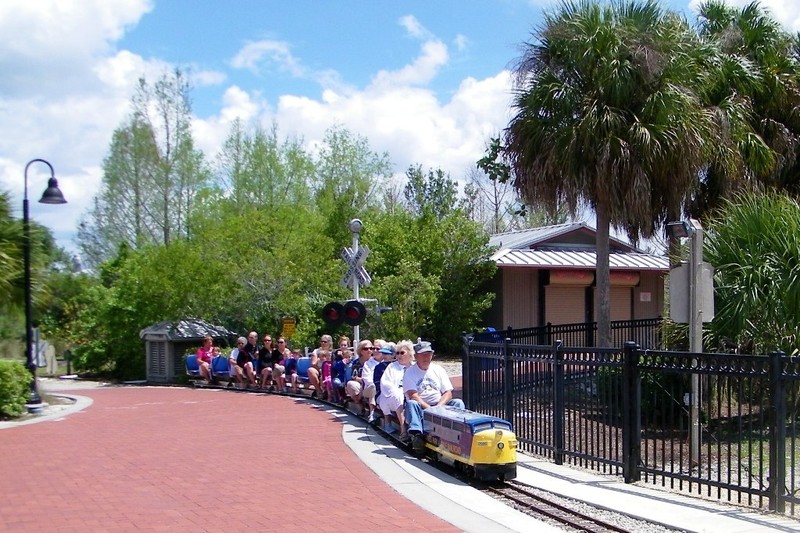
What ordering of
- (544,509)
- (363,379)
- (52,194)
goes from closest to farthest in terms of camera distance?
(544,509) < (363,379) < (52,194)

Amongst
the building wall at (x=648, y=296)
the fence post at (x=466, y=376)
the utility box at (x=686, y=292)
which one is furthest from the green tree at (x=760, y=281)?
the building wall at (x=648, y=296)

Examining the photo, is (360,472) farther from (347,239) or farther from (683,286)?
(347,239)

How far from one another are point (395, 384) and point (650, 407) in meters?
3.64

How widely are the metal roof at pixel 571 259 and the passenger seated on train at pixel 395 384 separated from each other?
624 inches

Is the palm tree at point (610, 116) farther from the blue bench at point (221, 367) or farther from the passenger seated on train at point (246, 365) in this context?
the blue bench at point (221, 367)

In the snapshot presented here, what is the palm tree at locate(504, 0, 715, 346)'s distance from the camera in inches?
636

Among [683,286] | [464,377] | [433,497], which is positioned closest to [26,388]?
[464,377]

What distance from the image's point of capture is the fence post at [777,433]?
797 cm

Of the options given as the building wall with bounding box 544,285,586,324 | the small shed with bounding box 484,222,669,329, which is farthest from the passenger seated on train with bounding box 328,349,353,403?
the building wall with bounding box 544,285,586,324

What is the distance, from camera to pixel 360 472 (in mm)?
10164

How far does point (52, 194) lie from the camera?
692 inches

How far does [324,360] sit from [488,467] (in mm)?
9300

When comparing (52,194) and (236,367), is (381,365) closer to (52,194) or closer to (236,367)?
(52,194)

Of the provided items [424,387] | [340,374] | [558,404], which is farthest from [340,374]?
[558,404]
